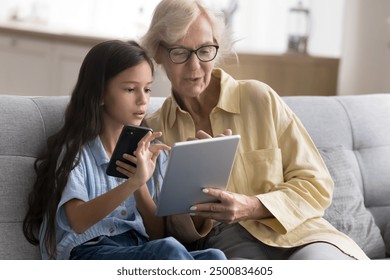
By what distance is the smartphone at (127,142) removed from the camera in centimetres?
209

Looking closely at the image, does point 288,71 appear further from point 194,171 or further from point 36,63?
point 194,171

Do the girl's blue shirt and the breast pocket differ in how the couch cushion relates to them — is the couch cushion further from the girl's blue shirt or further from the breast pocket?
the girl's blue shirt

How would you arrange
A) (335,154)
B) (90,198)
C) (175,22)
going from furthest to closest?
(335,154) → (175,22) → (90,198)

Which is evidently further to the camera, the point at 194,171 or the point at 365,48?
the point at 365,48

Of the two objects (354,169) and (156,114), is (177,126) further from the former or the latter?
(354,169)

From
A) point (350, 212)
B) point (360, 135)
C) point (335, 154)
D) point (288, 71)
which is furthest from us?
point (288, 71)

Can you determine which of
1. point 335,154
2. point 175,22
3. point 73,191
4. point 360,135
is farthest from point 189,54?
point 360,135

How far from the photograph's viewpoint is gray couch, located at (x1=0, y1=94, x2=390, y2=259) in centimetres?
231

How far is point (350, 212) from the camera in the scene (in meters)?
2.74

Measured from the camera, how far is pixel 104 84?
2256 mm

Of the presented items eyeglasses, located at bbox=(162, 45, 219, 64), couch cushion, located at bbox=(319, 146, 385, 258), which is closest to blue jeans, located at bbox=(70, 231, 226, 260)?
eyeglasses, located at bbox=(162, 45, 219, 64)

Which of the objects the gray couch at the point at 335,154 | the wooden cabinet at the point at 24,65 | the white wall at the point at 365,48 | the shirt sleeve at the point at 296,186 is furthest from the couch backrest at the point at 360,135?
the wooden cabinet at the point at 24,65

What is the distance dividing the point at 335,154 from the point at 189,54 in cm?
78

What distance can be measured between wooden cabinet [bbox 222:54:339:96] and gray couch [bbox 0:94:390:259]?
7.70ft
